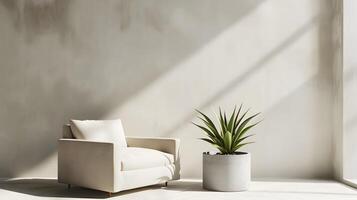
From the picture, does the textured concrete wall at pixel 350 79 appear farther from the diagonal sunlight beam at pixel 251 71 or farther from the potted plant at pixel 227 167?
the potted plant at pixel 227 167

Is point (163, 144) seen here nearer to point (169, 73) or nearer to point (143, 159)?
point (143, 159)

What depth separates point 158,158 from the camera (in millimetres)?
4586

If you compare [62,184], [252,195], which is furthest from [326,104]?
[62,184]

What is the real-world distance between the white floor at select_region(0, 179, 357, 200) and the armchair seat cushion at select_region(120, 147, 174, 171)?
0.88 ft

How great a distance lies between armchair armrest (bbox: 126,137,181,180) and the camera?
486 cm

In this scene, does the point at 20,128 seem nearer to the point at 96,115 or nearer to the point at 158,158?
the point at 96,115

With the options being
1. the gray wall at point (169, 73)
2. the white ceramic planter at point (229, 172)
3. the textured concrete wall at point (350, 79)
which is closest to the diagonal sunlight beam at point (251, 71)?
the gray wall at point (169, 73)

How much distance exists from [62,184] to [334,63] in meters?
3.40

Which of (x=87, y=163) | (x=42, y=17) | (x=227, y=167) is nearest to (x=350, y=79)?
(x=227, y=167)

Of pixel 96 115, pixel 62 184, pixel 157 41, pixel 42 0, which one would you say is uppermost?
pixel 42 0

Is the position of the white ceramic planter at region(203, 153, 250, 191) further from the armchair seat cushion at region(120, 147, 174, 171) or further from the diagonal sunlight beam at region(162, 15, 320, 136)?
the diagonal sunlight beam at region(162, 15, 320, 136)

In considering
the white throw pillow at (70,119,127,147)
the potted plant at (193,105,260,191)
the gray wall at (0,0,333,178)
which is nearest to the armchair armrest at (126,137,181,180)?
the white throw pillow at (70,119,127,147)

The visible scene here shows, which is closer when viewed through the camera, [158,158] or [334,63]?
[158,158]

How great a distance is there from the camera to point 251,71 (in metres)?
5.52
